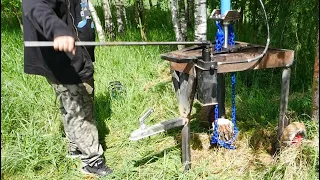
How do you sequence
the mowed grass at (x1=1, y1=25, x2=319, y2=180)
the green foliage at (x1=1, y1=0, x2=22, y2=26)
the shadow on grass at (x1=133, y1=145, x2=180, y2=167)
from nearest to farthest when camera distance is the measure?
the mowed grass at (x1=1, y1=25, x2=319, y2=180) → the shadow on grass at (x1=133, y1=145, x2=180, y2=167) → the green foliage at (x1=1, y1=0, x2=22, y2=26)

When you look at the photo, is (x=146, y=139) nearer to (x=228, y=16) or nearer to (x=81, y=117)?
(x=81, y=117)

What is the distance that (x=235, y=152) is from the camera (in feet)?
9.16

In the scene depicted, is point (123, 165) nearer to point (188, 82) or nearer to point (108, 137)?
point (108, 137)

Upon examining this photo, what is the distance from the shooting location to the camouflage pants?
2.41m

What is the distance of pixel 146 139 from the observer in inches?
122

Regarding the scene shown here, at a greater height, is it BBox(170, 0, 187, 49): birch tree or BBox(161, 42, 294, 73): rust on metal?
BBox(170, 0, 187, 49): birch tree

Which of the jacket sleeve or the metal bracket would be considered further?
the metal bracket

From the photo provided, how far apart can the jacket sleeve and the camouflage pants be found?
494mm

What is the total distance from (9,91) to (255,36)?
3.21 metres

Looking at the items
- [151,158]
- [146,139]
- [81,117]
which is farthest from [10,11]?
[151,158]

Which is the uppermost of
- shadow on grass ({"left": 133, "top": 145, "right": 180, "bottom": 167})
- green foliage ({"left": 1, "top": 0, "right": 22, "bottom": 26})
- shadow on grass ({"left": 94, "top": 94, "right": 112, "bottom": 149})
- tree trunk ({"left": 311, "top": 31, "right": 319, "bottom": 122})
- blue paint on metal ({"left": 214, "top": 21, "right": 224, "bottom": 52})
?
green foliage ({"left": 1, "top": 0, "right": 22, "bottom": 26})

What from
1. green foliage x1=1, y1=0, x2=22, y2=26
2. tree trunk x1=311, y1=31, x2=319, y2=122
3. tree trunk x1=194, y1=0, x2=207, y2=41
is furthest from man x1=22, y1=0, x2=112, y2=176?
green foliage x1=1, y1=0, x2=22, y2=26

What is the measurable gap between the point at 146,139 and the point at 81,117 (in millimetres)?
795

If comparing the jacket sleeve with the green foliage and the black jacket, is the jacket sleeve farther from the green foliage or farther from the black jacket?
the green foliage
